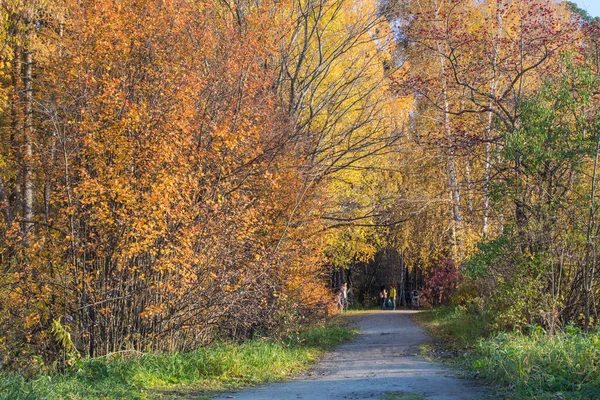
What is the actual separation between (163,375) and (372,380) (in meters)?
3.24

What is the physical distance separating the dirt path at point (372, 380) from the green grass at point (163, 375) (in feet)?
2.18

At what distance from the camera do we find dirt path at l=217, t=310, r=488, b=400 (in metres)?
9.08

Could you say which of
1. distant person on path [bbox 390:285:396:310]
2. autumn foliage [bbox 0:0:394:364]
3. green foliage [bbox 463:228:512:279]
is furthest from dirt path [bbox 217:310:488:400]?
distant person on path [bbox 390:285:396:310]

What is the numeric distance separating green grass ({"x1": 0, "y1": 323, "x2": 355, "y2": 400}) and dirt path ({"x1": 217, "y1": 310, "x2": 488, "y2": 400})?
0.66 metres

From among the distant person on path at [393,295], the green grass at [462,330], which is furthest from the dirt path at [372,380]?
the distant person on path at [393,295]

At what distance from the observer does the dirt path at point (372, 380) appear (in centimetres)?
908

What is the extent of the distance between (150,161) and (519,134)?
679 cm

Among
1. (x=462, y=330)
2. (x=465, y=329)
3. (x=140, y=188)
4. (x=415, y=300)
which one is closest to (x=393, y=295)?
(x=415, y=300)

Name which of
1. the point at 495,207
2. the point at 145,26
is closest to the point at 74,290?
the point at 145,26

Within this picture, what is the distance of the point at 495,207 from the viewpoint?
13.8m

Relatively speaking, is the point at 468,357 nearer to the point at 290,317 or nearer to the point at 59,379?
the point at 290,317

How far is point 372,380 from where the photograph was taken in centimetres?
1057

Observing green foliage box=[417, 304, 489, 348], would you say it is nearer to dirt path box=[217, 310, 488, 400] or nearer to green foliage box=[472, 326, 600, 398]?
dirt path box=[217, 310, 488, 400]

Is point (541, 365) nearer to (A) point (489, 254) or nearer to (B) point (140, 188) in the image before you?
(A) point (489, 254)
